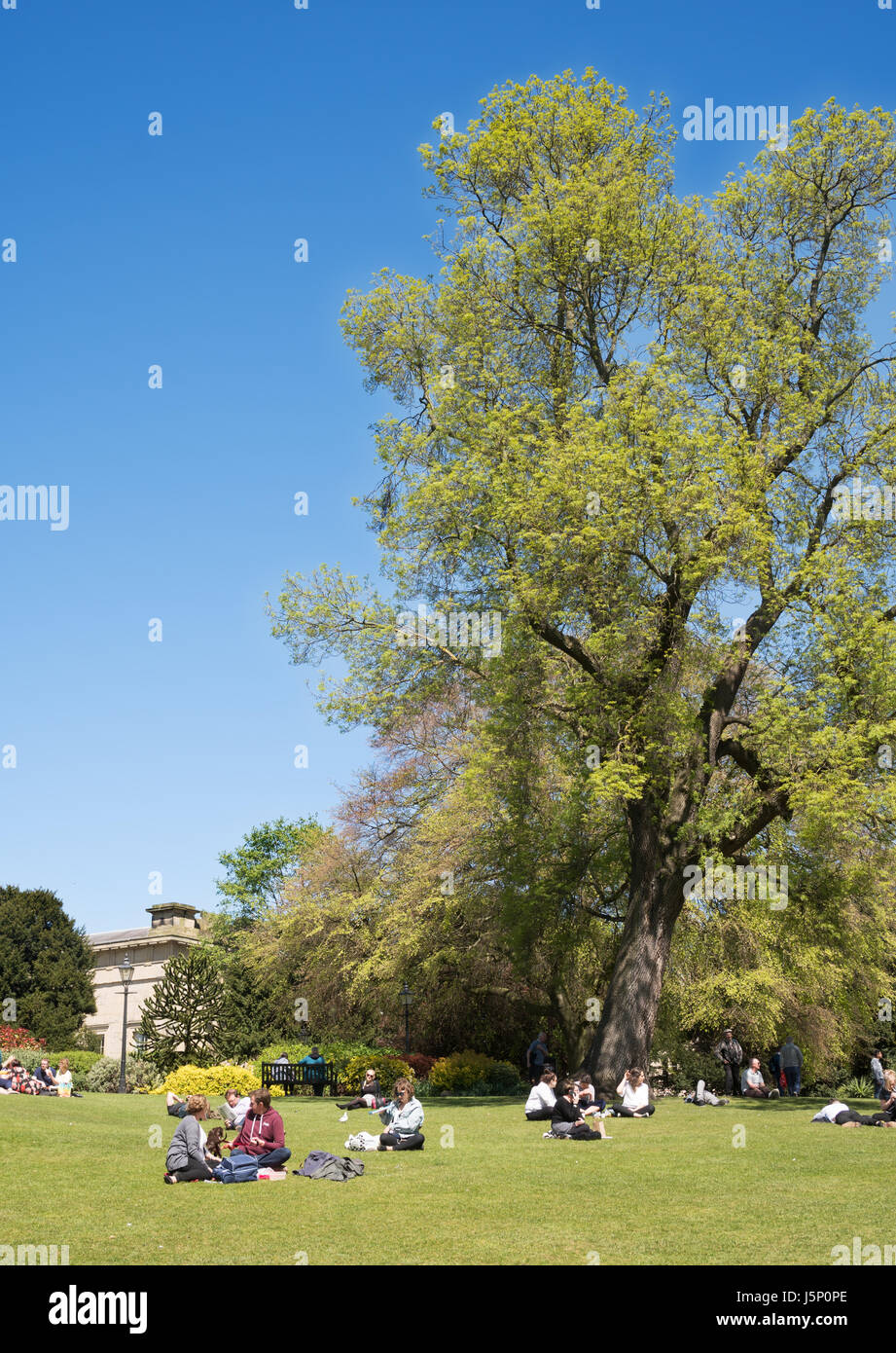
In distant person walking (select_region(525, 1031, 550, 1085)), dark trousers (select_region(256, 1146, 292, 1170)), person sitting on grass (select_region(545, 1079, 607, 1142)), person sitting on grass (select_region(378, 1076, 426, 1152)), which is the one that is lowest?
distant person walking (select_region(525, 1031, 550, 1085))

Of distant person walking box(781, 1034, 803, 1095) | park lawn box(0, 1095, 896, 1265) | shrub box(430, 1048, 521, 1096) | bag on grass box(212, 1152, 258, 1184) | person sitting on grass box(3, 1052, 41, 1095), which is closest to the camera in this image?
park lawn box(0, 1095, 896, 1265)

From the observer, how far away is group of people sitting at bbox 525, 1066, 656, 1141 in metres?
17.6

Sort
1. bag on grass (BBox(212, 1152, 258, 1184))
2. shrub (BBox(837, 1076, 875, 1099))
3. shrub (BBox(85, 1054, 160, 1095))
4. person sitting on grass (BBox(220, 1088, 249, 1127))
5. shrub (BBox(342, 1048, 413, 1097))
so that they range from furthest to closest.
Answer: shrub (BBox(85, 1054, 160, 1095))
shrub (BBox(342, 1048, 413, 1097))
shrub (BBox(837, 1076, 875, 1099))
person sitting on grass (BBox(220, 1088, 249, 1127))
bag on grass (BBox(212, 1152, 258, 1184))

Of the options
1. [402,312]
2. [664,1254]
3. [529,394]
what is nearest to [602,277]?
[529,394]

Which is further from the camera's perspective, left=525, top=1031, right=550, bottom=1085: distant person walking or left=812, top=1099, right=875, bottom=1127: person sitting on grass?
left=525, top=1031, right=550, bottom=1085: distant person walking

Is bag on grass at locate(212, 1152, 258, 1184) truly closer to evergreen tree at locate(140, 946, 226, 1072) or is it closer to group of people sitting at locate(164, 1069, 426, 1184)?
group of people sitting at locate(164, 1069, 426, 1184)

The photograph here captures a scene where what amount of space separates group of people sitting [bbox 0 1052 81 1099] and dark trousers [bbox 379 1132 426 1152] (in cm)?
1280

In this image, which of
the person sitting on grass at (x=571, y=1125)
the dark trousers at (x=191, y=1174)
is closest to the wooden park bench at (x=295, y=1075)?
the person sitting on grass at (x=571, y=1125)

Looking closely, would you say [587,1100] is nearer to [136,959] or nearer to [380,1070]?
[380,1070]

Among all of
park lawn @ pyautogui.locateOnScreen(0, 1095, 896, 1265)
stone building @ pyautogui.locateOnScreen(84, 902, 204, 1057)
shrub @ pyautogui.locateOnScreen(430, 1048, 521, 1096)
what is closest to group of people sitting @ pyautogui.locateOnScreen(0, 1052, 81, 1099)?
park lawn @ pyautogui.locateOnScreen(0, 1095, 896, 1265)

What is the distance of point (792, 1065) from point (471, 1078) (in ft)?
27.4

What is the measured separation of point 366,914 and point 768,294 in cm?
2337

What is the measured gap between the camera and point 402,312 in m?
27.8
